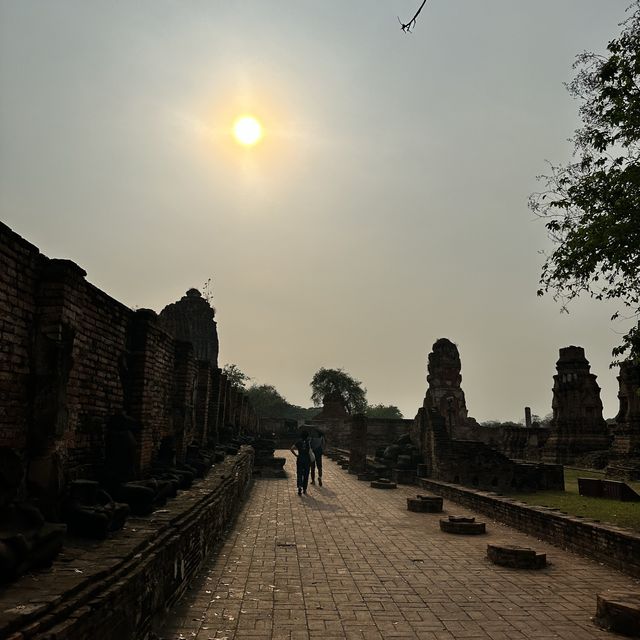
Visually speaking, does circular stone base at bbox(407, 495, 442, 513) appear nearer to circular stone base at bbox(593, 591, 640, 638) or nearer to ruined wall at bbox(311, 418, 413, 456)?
circular stone base at bbox(593, 591, 640, 638)

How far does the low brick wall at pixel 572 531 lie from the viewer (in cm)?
645

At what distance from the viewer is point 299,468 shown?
1356 cm

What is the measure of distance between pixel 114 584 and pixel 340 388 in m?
68.7

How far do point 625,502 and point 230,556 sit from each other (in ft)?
30.2

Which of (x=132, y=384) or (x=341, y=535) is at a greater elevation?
(x=132, y=384)

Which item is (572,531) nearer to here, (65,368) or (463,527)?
(463,527)

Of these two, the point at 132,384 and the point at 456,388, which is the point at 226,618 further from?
the point at 456,388

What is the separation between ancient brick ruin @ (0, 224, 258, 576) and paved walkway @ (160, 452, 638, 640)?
4.19 ft

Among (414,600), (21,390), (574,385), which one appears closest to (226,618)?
(414,600)

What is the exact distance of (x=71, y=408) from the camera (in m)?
5.36

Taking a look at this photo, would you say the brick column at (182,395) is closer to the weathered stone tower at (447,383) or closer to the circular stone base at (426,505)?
the circular stone base at (426,505)

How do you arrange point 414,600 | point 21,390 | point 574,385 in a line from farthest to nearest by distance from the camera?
1. point 574,385
2. point 414,600
3. point 21,390

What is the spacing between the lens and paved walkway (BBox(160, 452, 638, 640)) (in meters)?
4.49

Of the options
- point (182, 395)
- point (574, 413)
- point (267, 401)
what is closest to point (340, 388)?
point (267, 401)
